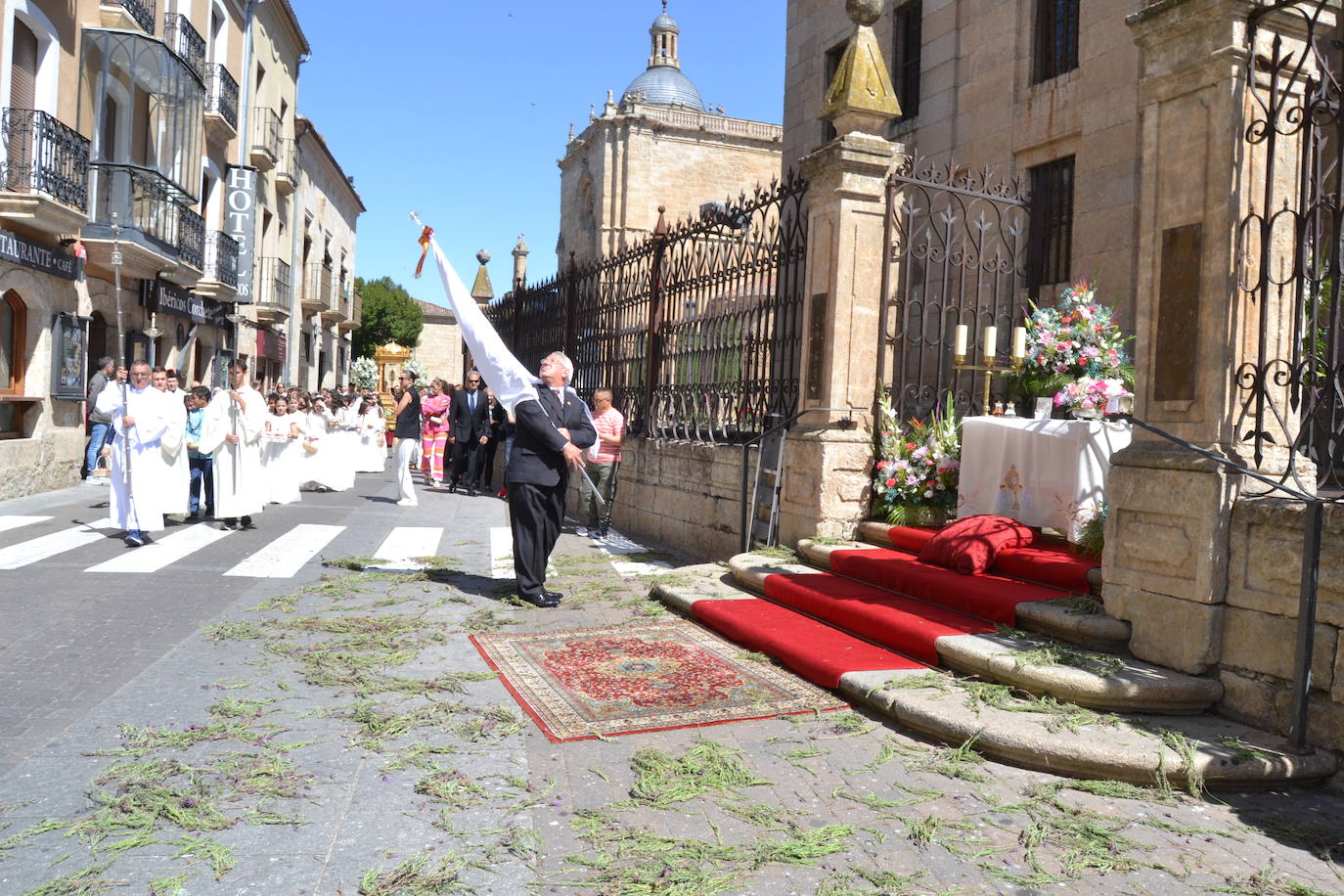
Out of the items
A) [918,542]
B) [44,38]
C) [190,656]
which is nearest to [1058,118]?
[918,542]

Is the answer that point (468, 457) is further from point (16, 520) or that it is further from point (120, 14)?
point (120, 14)

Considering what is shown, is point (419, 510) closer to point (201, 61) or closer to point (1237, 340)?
point (1237, 340)

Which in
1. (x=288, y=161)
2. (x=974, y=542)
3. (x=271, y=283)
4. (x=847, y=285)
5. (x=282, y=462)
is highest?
(x=288, y=161)

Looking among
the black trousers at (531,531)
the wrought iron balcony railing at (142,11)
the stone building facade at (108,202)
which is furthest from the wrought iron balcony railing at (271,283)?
the black trousers at (531,531)

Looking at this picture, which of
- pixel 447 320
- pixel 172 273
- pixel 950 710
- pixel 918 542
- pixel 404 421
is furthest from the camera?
pixel 447 320

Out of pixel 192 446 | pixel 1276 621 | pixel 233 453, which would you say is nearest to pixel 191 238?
pixel 192 446

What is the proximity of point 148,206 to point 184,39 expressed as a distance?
4167mm

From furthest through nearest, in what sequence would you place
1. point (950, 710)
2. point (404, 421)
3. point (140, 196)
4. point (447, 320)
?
point (447, 320) → point (140, 196) → point (404, 421) → point (950, 710)

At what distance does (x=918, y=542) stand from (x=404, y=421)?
9.56m

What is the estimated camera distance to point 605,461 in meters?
11.9

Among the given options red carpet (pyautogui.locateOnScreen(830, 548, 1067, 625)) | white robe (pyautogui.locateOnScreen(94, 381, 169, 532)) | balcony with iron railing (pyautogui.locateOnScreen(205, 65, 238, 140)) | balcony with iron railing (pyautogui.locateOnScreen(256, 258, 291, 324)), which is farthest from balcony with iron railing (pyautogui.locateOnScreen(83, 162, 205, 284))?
red carpet (pyautogui.locateOnScreen(830, 548, 1067, 625))

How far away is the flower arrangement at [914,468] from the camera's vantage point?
7.45 metres

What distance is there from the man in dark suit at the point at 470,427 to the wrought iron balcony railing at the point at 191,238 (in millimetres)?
6673

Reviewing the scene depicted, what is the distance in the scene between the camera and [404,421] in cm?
1459
